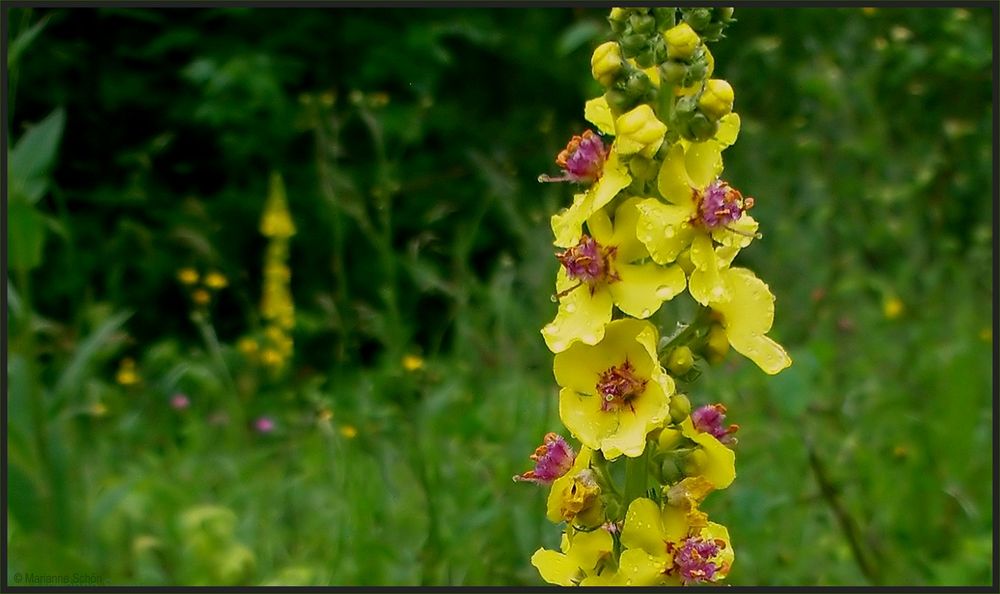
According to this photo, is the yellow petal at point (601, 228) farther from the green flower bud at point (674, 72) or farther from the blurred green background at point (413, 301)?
the blurred green background at point (413, 301)

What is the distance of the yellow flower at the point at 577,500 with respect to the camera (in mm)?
1139

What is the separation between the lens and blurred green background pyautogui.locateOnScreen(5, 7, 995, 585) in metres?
2.30

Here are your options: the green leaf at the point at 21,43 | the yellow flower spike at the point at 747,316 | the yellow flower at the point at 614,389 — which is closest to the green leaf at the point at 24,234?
the green leaf at the point at 21,43

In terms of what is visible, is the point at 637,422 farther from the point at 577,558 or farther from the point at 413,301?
the point at 413,301

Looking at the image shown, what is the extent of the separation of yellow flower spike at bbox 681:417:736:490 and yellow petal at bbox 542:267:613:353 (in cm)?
15

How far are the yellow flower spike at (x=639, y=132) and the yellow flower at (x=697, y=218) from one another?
4 cm

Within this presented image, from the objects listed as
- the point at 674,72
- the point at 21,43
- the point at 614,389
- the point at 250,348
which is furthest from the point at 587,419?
the point at 250,348

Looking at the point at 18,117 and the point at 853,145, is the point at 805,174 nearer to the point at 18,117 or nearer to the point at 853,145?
the point at 853,145

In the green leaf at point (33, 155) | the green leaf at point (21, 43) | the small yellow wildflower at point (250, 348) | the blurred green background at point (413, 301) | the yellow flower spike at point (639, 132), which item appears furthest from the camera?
the small yellow wildflower at point (250, 348)

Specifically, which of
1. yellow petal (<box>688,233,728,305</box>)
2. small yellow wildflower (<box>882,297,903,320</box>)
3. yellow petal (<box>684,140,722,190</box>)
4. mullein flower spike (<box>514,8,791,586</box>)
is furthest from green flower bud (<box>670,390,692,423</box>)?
small yellow wildflower (<box>882,297,903,320</box>)

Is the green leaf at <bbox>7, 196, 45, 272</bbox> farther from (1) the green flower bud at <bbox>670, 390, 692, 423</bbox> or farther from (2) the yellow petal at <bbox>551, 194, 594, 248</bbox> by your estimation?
(1) the green flower bud at <bbox>670, 390, 692, 423</bbox>

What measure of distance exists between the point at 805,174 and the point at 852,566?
260cm

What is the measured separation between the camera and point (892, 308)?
11.6 ft

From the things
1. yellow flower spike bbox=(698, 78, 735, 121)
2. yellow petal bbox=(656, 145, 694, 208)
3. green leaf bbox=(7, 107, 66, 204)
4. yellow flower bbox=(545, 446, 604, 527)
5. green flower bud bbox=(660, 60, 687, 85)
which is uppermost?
green flower bud bbox=(660, 60, 687, 85)
